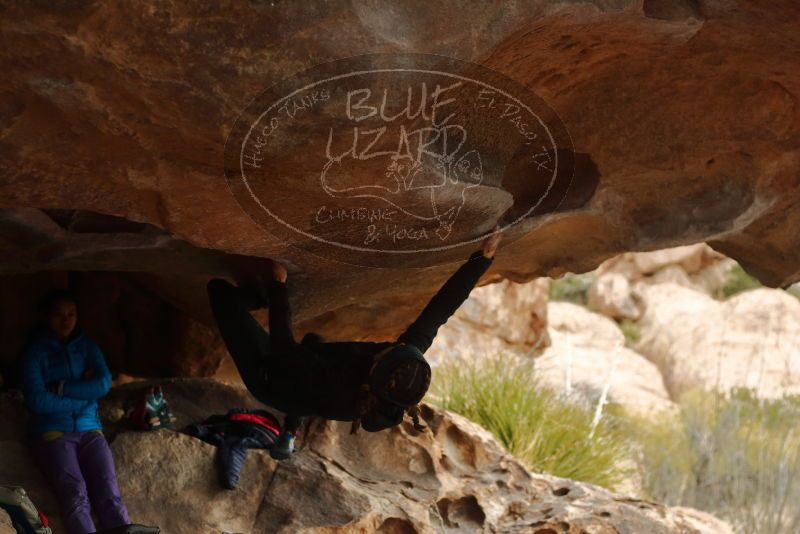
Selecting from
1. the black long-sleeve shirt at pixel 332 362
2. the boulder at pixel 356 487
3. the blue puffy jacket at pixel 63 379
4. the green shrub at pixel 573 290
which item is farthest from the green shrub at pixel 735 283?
the blue puffy jacket at pixel 63 379

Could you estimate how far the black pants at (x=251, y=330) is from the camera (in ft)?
14.2

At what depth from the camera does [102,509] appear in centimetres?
423

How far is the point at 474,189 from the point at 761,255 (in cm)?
241

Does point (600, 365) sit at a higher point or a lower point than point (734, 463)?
lower

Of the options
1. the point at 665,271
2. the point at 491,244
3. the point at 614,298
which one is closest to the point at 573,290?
the point at 614,298

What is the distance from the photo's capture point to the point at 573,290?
21.0 metres

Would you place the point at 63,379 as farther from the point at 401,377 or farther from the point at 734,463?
the point at 734,463

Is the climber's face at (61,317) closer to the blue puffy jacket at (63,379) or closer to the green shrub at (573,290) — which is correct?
the blue puffy jacket at (63,379)

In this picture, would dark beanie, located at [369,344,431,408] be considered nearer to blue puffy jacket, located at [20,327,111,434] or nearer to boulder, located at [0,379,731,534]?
boulder, located at [0,379,731,534]

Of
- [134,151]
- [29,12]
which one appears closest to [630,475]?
[134,151]

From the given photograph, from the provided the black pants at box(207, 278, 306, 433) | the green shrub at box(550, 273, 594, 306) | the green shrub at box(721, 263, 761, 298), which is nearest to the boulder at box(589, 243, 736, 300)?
the green shrub at box(721, 263, 761, 298)

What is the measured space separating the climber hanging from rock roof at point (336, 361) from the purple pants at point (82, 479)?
73 cm

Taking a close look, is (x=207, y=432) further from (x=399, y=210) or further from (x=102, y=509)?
(x=399, y=210)

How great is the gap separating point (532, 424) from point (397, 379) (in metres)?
4.12
